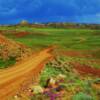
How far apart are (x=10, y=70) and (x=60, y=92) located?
35.8 ft

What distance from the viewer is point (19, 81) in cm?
2656

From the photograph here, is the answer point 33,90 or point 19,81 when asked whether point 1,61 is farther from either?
point 33,90

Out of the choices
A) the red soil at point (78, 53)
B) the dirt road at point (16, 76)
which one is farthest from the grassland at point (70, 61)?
the dirt road at point (16, 76)

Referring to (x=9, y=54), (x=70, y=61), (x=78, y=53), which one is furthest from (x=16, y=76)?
(x=78, y=53)

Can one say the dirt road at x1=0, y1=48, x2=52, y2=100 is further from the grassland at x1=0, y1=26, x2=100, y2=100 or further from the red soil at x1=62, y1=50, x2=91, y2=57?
the red soil at x1=62, y1=50, x2=91, y2=57

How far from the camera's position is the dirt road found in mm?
23572

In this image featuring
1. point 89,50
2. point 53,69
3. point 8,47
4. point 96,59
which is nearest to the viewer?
point 53,69

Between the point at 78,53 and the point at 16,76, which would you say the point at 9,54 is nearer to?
the point at 16,76

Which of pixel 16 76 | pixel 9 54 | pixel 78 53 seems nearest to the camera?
pixel 16 76

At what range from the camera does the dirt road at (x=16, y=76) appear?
928 inches

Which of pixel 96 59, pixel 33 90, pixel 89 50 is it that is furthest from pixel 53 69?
pixel 89 50

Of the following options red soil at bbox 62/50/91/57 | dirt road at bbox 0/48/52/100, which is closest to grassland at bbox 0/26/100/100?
red soil at bbox 62/50/91/57

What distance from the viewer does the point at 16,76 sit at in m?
28.4

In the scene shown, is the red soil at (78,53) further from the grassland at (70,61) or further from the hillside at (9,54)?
the hillside at (9,54)
